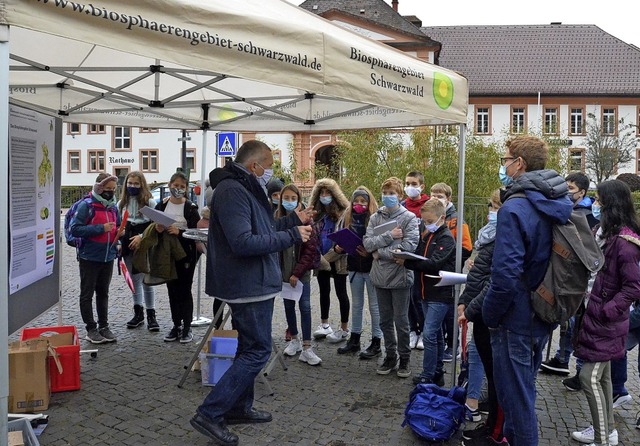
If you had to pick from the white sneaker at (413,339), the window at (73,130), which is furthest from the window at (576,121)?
the white sneaker at (413,339)

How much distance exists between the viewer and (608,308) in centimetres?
404

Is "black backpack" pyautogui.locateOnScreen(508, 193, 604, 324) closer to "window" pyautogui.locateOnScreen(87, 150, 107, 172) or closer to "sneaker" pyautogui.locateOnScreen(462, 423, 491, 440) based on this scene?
"sneaker" pyautogui.locateOnScreen(462, 423, 491, 440)

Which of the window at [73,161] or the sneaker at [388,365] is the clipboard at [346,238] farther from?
the window at [73,161]

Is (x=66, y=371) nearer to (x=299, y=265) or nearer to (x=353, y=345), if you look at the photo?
(x=299, y=265)

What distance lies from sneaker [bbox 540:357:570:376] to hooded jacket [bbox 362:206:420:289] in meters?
1.73

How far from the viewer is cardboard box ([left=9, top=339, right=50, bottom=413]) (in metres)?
4.57

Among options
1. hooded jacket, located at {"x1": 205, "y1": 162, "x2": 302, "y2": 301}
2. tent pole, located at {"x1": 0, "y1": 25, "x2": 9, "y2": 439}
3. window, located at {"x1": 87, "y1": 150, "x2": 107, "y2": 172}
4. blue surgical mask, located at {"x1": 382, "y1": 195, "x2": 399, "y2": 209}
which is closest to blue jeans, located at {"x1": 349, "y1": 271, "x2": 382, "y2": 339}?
blue surgical mask, located at {"x1": 382, "y1": 195, "x2": 399, "y2": 209}

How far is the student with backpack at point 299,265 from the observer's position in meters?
5.95

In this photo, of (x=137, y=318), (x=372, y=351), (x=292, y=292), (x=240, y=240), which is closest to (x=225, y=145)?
(x=137, y=318)

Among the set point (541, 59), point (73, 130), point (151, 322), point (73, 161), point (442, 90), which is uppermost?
point (541, 59)

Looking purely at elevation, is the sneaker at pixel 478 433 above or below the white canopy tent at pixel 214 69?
below

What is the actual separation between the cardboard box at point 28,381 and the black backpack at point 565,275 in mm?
3715

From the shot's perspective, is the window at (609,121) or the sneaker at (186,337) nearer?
the sneaker at (186,337)

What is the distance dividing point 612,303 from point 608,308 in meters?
0.04
